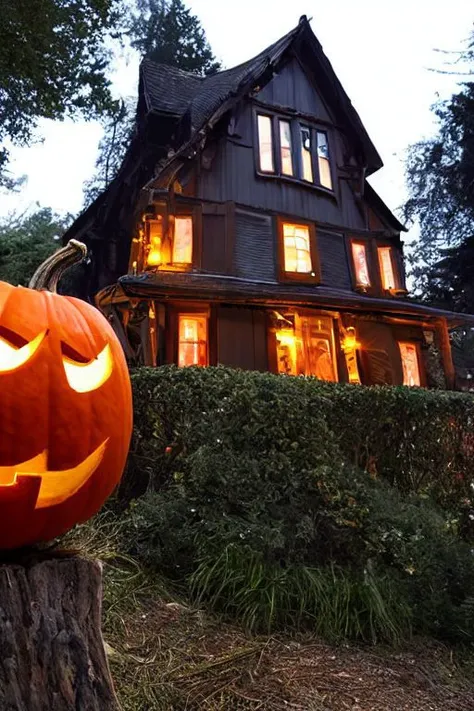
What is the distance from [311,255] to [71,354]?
10765 millimetres

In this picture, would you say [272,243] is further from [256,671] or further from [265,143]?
[256,671]

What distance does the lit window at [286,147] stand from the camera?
502 inches

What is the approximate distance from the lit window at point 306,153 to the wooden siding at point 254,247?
1866 mm

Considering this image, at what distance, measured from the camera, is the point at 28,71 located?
28.8ft

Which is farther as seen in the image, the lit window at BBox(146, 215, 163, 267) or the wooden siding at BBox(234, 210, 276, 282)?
the wooden siding at BBox(234, 210, 276, 282)

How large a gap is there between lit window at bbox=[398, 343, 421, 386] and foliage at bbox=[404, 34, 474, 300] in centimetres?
600

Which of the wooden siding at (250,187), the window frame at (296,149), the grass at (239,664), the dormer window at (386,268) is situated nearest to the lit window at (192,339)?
the wooden siding at (250,187)

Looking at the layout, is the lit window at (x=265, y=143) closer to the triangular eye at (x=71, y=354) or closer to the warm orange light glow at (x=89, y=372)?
the warm orange light glow at (x=89, y=372)

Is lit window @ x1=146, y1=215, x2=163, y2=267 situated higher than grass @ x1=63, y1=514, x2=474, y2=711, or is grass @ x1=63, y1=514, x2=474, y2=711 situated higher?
lit window @ x1=146, y1=215, x2=163, y2=267

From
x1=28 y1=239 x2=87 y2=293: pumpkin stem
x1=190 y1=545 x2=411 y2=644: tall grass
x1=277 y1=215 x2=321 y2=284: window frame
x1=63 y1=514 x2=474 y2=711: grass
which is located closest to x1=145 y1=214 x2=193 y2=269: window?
x1=277 y1=215 x2=321 y2=284: window frame

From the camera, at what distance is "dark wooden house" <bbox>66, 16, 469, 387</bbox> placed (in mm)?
10734

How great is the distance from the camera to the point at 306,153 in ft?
43.2

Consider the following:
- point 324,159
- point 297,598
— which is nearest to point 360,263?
point 324,159

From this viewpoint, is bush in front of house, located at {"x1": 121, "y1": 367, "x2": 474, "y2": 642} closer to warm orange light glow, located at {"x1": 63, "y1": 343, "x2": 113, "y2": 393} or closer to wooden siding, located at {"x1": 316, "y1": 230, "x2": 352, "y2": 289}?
warm orange light glow, located at {"x1": 63, "y1": 343, "x2": 113, "y2": 393}
